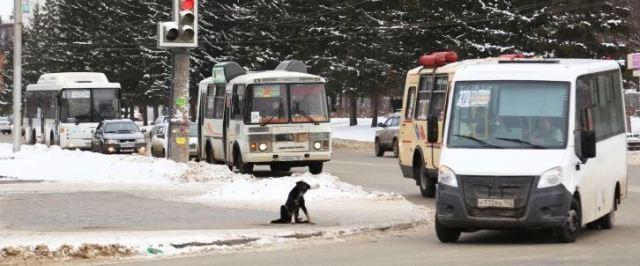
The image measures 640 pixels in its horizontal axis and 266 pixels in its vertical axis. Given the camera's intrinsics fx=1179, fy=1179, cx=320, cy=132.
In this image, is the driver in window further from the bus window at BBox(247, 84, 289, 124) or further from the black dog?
the bus window at BBox(247, 84, 289, 124)

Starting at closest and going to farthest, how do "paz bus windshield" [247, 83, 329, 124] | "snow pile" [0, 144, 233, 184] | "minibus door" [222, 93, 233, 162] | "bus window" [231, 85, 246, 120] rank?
"snow pile" [0, 144, 233, 184] → "paz bus windshield" [247, 83, 329, 124] → "bus window" [231, 85, 246, 120] → "minibus door" [222, 93, 233, 162]

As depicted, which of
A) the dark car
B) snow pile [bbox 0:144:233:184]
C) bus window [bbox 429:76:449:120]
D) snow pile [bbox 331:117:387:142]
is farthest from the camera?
snow pile [bbox 331:117:387:142]

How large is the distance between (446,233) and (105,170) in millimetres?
16158

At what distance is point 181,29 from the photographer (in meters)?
26.3

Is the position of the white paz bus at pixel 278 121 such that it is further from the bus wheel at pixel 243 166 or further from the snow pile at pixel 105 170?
the snow pile at pixel 105 170

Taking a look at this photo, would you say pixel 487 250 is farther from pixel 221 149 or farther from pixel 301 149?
pixel 221 149

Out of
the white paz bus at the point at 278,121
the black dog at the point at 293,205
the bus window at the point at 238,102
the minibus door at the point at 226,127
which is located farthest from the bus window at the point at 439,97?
the minibus door at the point at 226,127

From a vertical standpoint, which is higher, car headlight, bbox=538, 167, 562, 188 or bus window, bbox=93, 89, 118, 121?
bus window, bbox=93, 89, 118, 121

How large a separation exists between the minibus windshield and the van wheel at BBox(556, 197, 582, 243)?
739 millimetres

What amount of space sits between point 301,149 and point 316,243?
14827 millimetres

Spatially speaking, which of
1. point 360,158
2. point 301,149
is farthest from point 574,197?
point 360,158

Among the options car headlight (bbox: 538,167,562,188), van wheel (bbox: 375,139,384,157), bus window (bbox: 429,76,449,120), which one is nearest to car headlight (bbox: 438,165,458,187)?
car headlight (bbox: 538,167,562,188)

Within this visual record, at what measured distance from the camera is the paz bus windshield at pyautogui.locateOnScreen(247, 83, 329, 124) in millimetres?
29578

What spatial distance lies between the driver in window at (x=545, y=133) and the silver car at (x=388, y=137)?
27.6 metres
